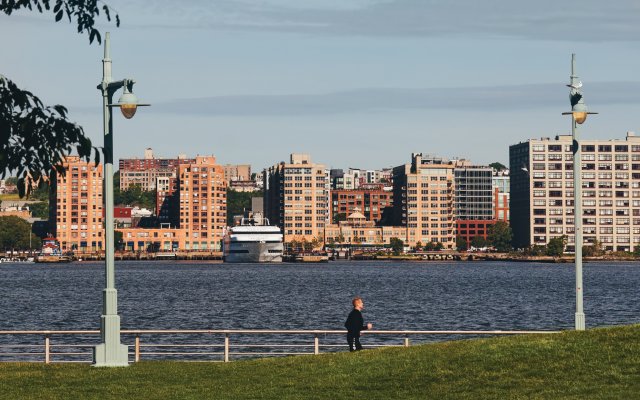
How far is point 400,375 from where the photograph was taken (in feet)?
97.1

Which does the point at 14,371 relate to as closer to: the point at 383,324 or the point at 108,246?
the point at 108,246

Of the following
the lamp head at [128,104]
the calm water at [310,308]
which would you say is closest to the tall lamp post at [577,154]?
the lamp head at [128,104]

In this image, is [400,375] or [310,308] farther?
[310,308]

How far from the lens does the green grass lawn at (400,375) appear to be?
89.6 ft

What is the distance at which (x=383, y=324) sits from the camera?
8894 cm

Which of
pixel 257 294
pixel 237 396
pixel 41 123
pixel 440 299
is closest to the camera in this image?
pixel 41 123

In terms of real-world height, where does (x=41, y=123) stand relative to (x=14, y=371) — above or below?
above

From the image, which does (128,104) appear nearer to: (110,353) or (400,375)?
(110,353)

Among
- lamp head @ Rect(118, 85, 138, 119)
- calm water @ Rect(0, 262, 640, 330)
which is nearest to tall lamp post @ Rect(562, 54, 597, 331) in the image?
lamp head @ Rect(118, 85, 138, 119)

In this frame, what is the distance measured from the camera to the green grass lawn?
2731 cm

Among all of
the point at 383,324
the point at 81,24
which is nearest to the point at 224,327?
the point at 383,324

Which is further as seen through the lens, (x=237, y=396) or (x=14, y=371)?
(x=14, y=371)

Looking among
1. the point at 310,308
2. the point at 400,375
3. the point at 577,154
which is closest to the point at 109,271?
the point at 400,375

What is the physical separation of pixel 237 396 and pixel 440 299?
10381 cm
